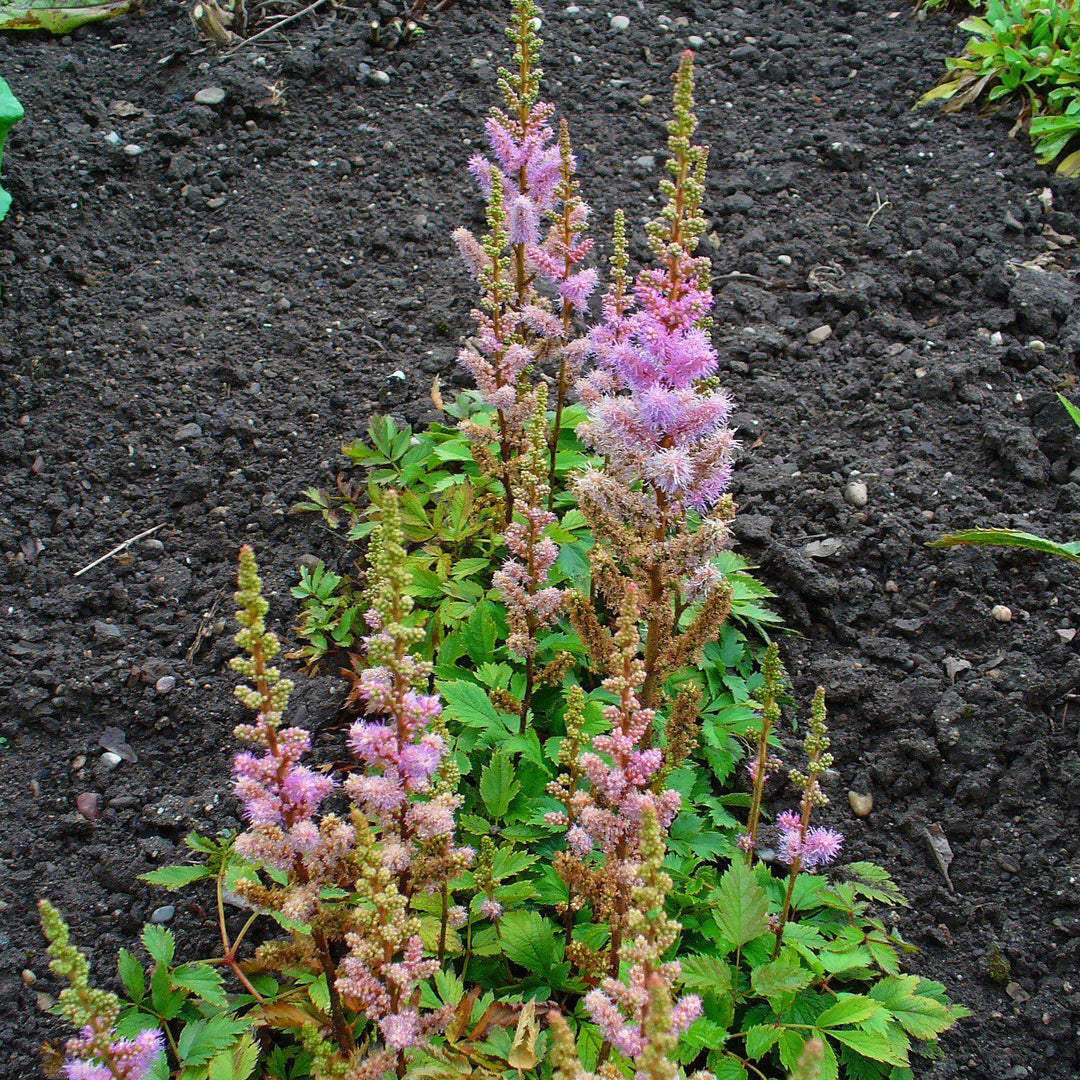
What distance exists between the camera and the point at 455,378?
4516mm

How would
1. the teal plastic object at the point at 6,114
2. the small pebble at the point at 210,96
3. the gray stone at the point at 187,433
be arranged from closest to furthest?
1. the gray stone at the point at 187,433
2. the teal plastic object at the point at 6,114
3. the small pebble at the point at 210,96

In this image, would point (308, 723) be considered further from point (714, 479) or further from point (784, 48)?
point (784, 48)

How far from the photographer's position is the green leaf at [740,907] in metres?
2.46

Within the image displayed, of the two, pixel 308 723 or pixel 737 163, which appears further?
pixel 737 163

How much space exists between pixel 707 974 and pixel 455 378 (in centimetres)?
290

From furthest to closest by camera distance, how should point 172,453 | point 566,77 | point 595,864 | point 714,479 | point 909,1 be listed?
1. point 909,1
2. point 566,77
3. point 172,453
4. point 595,864
5. point 714,479

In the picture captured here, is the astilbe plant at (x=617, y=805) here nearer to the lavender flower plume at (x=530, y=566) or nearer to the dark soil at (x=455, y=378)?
the lavender flower plume at (x=530, y=566)

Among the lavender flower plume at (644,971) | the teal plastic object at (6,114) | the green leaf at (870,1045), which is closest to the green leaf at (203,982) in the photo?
→ the lavender flower plume at (644,971)

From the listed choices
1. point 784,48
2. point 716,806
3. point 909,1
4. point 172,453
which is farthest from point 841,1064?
point 909,1

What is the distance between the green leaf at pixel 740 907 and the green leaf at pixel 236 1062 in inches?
46.2

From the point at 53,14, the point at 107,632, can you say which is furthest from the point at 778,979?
the point at 53,14

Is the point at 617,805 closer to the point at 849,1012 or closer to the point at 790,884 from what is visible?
the point at 790,884

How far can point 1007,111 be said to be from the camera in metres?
5.50

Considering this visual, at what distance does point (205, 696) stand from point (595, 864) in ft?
4.92
